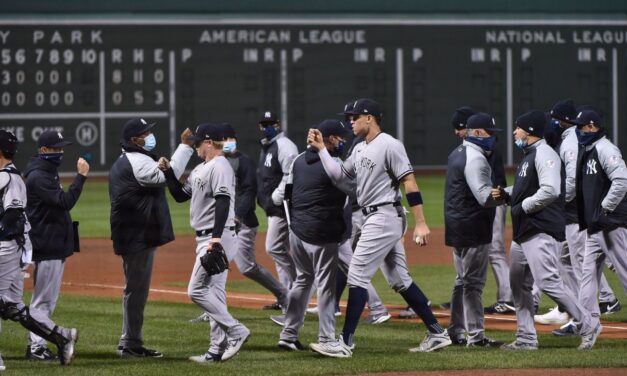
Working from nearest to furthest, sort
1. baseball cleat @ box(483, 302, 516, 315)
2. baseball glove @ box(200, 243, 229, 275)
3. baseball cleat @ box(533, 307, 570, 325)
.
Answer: baseball glove @ box(200, 243, 229, 275) → baseball cleat @ box(533, 307, 570, 325) → baseball cleat @ box(483, 302, 516, 315)

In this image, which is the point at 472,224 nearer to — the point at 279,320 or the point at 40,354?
the point at 279,320

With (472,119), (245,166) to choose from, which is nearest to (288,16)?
(245,166)

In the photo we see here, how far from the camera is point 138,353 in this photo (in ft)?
30.8

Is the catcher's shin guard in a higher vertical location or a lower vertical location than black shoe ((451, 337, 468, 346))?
higher

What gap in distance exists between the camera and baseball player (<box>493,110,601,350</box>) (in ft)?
30.5

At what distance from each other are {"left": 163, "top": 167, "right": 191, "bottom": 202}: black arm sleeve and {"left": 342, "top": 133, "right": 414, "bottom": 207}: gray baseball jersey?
1.35 meters

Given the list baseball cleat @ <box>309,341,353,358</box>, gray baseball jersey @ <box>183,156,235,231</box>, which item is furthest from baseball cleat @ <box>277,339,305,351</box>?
gray baseball jersey @ <box>183,156,235,231</box>

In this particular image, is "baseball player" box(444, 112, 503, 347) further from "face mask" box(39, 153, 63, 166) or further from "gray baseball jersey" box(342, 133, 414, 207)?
"face mask" box(39, 153, 63, 166)

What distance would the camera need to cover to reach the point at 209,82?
3016cm

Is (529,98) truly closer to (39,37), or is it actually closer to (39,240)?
(39,37)

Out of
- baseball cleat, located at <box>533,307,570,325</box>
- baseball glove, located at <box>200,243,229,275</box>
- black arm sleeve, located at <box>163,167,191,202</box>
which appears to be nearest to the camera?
baseball glove, located at <box>200,243,229,275</box>

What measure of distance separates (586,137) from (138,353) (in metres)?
3.85

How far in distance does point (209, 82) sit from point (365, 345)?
20751 mm

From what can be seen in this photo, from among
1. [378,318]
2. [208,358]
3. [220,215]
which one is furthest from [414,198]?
[378,318]
